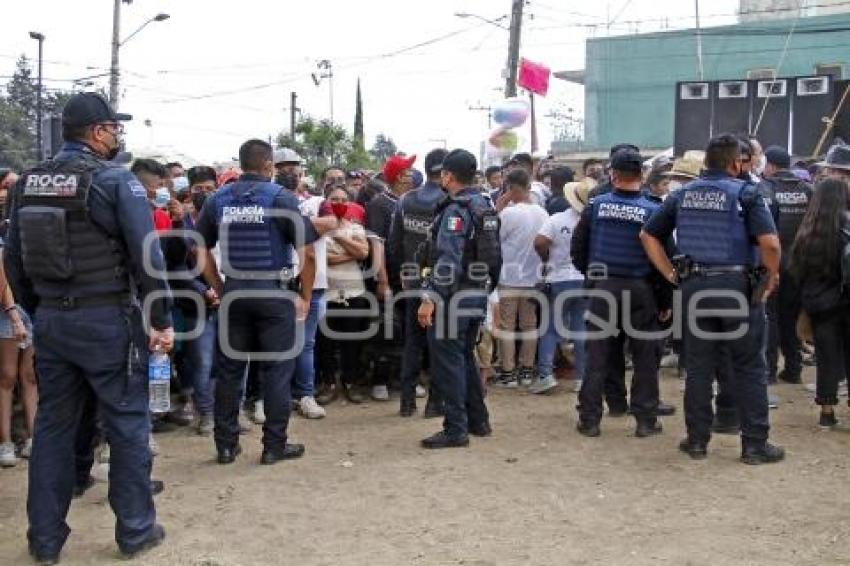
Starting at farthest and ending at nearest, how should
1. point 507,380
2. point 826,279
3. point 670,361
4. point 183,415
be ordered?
point 670,361 → point 507,380 → point 183,415 → point 826,279

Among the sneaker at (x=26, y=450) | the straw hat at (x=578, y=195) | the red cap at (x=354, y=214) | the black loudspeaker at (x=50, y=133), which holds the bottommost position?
the sneaker at (x=26, y=450)

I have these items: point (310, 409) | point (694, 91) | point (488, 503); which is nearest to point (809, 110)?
point (694, 91)

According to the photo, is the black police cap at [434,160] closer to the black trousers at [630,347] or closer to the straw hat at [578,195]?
the straw hat at [578,195]

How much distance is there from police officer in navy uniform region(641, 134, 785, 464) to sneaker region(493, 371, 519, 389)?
8.97 ft

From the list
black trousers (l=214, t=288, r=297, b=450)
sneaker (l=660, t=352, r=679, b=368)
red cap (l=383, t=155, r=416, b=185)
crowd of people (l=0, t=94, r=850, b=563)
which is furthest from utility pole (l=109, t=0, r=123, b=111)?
black trousers (l=214, t=288, r=297, b=450)

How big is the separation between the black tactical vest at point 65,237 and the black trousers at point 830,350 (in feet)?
17.1

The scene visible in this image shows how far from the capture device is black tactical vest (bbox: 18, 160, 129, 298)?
439cm

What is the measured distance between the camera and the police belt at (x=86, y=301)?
448 cm

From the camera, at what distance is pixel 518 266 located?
336 inches

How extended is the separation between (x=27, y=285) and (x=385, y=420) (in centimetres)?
353

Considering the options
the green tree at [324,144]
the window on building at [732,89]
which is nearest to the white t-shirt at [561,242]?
the window on building at [732,89]

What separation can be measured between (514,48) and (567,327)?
15.0m

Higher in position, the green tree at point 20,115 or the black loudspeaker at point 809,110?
the green tree at point 20,115

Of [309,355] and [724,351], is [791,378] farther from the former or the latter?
[309,355]
